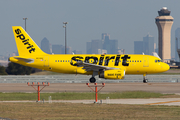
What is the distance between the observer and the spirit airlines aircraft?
41.3 meters

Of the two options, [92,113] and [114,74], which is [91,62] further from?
[92,113]

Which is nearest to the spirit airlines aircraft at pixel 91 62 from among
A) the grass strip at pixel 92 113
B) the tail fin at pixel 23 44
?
the tail fin at pixel 23 44

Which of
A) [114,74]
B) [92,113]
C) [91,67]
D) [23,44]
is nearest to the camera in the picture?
[92,113]

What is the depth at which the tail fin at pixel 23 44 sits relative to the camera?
144 ft

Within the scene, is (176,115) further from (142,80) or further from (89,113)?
(142,80)

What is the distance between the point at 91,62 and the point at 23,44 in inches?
354

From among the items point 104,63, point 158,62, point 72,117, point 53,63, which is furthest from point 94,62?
point 72,117

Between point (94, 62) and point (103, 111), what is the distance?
24670mm

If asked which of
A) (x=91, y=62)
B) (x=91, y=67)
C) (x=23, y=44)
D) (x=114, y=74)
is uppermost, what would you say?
(x=23, y=44)

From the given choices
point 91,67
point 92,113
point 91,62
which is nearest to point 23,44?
point 91,62

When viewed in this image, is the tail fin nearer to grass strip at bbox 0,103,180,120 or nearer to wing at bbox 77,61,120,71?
wing at bbox 77,61,120,71

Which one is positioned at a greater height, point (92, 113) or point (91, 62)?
point (91, 62)

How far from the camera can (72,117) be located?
51.2 ft

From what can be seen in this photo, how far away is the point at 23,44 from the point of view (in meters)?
44.0
